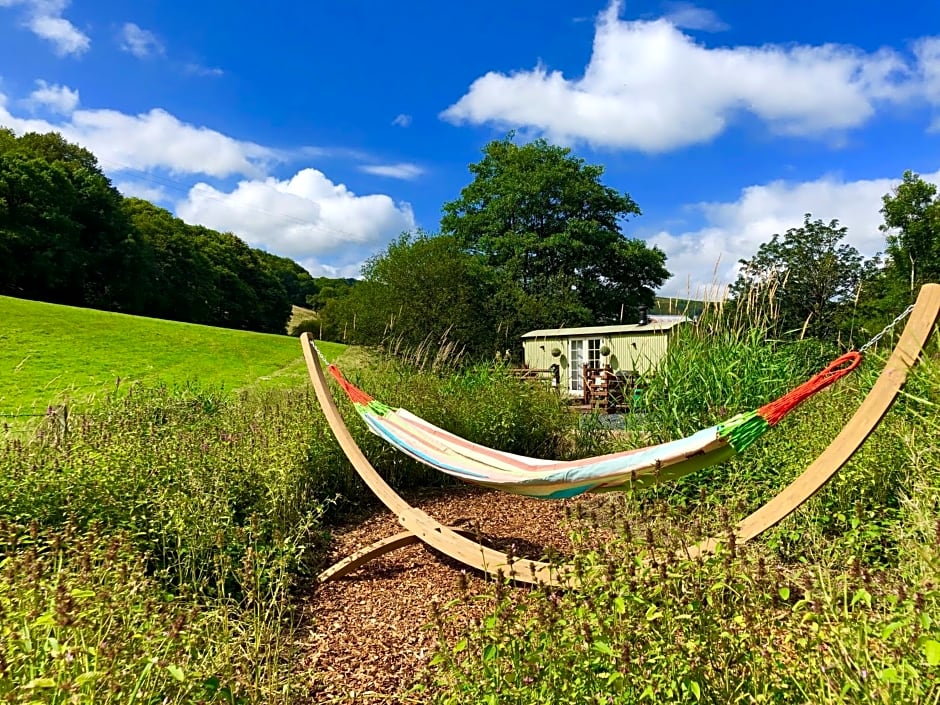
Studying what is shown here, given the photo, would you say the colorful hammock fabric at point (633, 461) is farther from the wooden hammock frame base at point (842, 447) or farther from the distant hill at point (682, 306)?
the distant hill at point (682, 306)

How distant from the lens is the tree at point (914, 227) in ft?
46.5

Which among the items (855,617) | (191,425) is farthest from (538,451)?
(855,617)

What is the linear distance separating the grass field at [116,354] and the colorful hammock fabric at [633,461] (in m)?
5.01

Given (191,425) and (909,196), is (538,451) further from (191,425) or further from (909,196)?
(909,196)

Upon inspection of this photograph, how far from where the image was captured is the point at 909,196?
1530cm

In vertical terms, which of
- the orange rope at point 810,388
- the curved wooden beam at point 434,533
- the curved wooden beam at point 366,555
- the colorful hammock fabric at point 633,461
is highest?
the orange rope at point 810,388

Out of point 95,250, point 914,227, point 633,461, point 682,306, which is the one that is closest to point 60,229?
point 95,250

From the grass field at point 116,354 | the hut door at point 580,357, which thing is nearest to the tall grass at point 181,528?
the grass field at point 116,354

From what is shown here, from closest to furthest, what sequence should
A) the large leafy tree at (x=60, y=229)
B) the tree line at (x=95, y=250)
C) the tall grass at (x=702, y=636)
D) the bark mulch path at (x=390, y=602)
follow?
the tall grass at (x=702, y=636) → the bark mulch path at (x=390, y=602) → the large leafy tree at (x=60, y=229) → the tree line at (x=95, y=250)

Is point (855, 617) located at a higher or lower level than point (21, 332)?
lower

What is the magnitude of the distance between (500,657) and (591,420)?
355 centimetres

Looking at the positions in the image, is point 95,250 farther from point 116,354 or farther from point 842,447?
point 842,447

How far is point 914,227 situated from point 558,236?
8872 millimetres

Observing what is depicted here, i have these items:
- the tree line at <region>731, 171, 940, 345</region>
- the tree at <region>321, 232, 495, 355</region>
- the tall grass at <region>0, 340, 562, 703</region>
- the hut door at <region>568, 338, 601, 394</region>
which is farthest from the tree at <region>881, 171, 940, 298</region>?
the tall grass at <region>0, 340, 562, 703</region>
